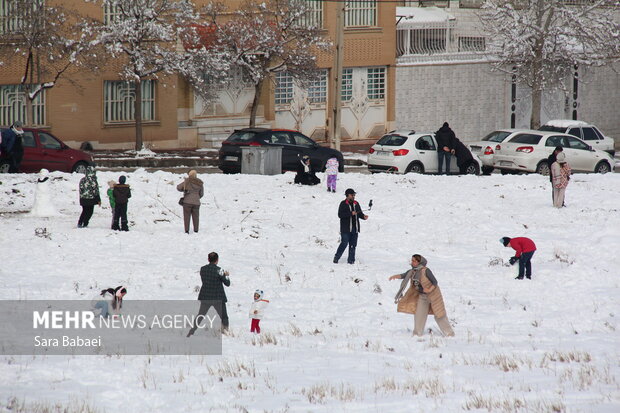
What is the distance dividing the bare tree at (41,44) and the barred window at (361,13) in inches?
488

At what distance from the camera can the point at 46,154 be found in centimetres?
2623

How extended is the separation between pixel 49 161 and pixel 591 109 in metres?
30.9

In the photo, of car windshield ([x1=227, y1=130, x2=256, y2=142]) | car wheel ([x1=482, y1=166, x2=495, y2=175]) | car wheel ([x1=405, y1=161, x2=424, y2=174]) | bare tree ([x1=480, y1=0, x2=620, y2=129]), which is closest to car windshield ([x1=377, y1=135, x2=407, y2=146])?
car wheel ([x1=405, y1=161, x2=424, y2=174])

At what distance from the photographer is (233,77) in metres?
40.1

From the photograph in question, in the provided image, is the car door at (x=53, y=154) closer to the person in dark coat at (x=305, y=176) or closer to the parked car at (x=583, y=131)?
the person in dark coat at (x=305, y=176)

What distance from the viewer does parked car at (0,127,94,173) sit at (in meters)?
25.9

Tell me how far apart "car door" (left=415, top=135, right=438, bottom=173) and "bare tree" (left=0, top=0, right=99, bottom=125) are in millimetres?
11464

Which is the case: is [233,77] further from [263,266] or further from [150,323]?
[150,323]

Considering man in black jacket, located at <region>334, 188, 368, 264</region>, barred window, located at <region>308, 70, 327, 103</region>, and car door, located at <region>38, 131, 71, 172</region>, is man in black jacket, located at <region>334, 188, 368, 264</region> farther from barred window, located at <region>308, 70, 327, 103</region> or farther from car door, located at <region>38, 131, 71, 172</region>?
barred window, located at <region>308, 70, 327, 103</region>

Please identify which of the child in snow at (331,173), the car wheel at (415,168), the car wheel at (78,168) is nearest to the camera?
the child in snow at (331,173)

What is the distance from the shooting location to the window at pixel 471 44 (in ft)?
149

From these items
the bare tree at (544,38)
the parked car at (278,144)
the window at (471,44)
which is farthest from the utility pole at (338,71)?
the window at (471,44)

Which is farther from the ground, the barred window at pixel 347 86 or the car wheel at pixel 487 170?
the barred window at pixel 347 86

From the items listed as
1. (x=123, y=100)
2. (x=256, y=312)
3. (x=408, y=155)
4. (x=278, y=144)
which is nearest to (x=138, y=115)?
(x=123, y=100)
